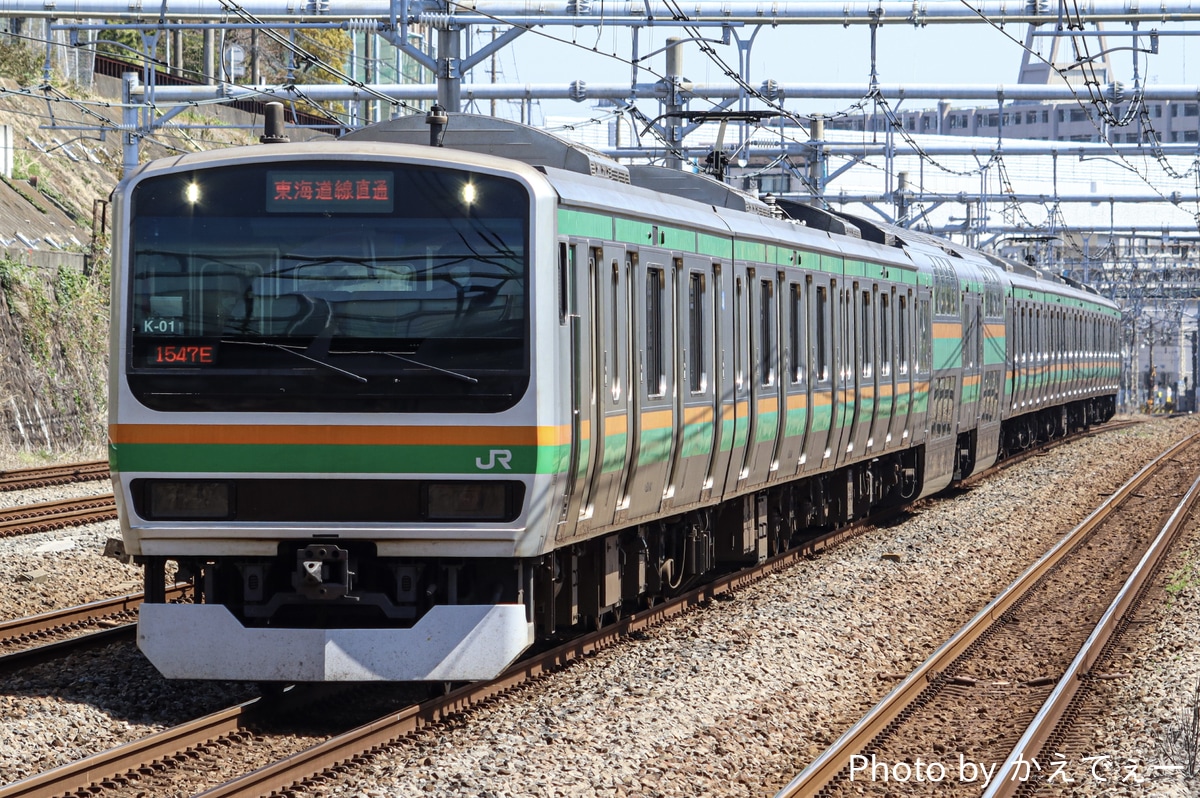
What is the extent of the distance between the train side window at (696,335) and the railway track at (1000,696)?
2.34 metres

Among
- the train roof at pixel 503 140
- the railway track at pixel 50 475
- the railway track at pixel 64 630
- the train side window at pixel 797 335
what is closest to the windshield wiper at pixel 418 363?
the train roof at pixel 503 140

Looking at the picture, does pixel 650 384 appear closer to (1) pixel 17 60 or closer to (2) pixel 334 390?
(2) pixel 334 390

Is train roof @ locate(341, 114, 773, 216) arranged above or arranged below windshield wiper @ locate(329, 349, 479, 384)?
above

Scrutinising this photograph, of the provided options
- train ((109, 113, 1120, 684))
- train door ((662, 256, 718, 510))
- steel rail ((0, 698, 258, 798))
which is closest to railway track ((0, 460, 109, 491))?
train door ((662, 256, 718, 510))

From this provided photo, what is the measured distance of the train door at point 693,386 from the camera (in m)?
11.0

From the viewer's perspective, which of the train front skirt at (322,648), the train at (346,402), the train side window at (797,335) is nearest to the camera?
the train front skirt at (322,648)

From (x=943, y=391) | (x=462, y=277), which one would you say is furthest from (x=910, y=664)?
(x=943, y=391)

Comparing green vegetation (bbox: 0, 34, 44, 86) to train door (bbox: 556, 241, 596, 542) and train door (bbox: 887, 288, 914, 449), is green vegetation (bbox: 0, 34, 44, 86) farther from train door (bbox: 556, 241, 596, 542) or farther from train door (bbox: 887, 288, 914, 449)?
train door (bbox: 556, 241, 596, 542)

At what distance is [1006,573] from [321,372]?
8687mm

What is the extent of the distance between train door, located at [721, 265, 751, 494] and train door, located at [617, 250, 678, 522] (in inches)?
48.6

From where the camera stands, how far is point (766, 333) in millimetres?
13008

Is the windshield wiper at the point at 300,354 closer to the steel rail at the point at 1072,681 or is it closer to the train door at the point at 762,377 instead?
the steel rail at the point at 1072,681

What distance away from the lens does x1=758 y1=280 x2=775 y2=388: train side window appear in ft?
42.1

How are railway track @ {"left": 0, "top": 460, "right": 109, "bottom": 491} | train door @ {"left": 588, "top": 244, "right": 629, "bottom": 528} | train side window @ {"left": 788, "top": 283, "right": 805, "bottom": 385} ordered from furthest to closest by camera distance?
1. railway track @ {"left": 0, "top": 460, "right": 109, "bottom": 491}
2. train side window @ {"left": 788, "top": 283, "right": 805, "bottom": 385}
3. train door @ {"left": 588, "top": 244, "right": 629, "bottom": 528}
